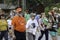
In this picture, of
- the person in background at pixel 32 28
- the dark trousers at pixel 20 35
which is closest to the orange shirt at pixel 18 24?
the dark trousers at pixel 20 35

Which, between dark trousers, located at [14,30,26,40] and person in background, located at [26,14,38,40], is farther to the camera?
person in background, located at [26,14,38,40]

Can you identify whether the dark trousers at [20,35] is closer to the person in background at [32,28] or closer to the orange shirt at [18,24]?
the orange shirt at [18,24]

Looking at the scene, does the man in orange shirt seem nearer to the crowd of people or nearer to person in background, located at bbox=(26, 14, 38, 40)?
the crowd of people

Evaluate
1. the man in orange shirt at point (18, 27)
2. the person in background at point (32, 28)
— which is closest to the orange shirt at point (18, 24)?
the man in orange shirt at point (18, 27)

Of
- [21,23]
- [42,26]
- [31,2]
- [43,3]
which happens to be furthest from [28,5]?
[21,23]

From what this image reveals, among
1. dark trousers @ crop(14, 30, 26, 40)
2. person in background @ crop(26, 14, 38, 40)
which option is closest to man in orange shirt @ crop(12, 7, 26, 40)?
dark trousers @ crop(14, 30, 26, 40)

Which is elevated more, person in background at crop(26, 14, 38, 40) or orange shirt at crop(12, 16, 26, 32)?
orange shirt at crop(12, 16, 26, 32)

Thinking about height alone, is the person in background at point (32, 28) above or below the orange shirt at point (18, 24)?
below

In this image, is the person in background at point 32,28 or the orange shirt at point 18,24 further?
the person in background at point 32,28

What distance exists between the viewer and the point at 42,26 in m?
12.7

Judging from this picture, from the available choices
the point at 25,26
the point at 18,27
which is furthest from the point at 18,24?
the point at 25,26

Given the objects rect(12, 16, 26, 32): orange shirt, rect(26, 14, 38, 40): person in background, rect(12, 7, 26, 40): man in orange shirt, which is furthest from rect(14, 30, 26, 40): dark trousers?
rect(26, 14, 38, 40): person in background

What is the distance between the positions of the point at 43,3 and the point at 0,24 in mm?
22144

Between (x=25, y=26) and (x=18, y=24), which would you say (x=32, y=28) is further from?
(x=18, y=24)
